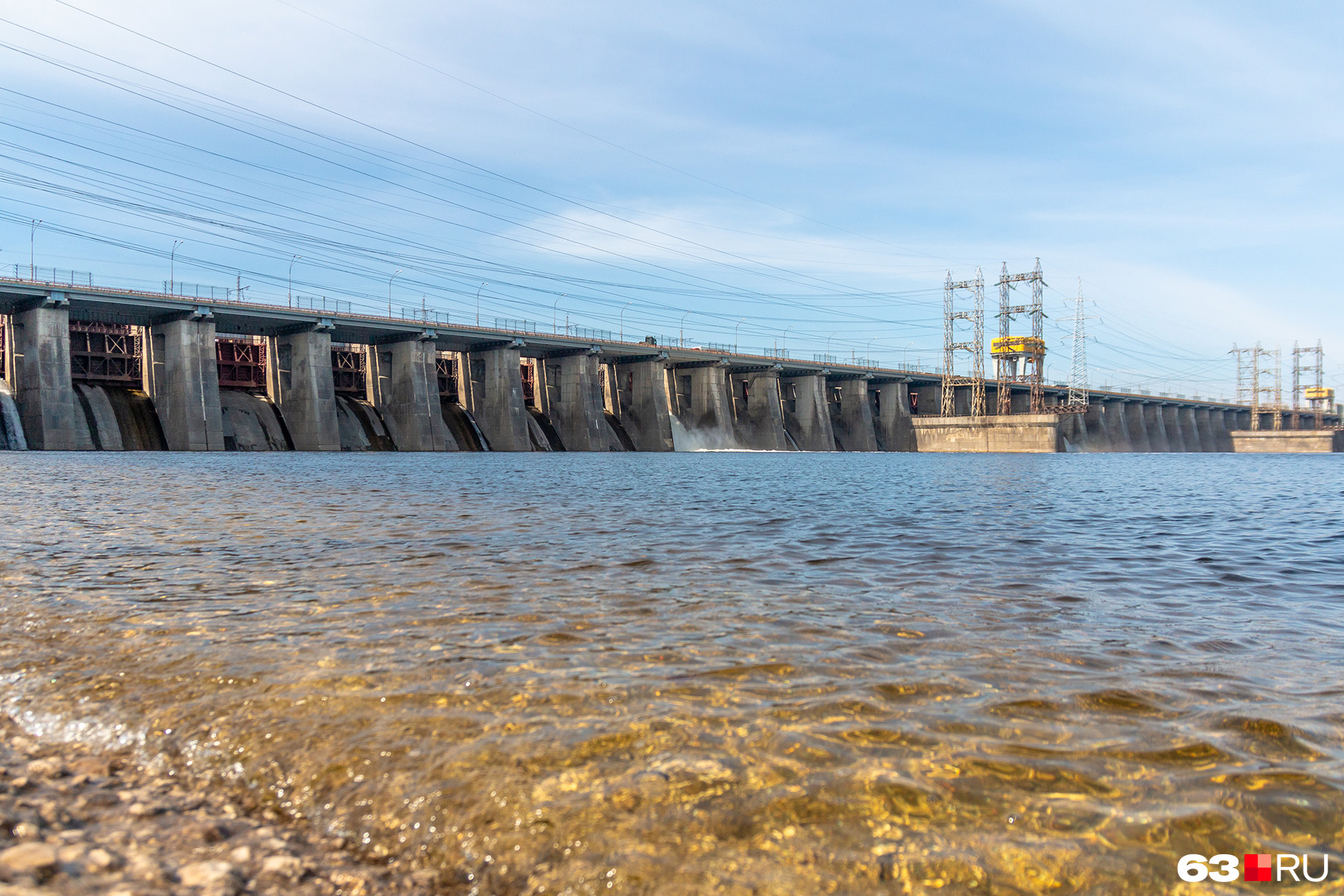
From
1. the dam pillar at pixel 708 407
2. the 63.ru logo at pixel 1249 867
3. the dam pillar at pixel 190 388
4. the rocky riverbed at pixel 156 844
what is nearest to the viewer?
the rocky riverbed at pixel 156 844

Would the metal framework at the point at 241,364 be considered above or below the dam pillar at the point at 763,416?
above

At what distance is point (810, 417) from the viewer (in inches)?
3519

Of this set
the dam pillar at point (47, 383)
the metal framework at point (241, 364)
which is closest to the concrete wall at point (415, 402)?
the metal framework at point (241, 364)

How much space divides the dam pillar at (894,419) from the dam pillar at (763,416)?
63.0ft

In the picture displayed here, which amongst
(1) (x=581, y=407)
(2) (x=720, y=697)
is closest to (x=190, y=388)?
(1) (x=581, y=407)

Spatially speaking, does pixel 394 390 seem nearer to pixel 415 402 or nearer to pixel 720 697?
pixel 415 402

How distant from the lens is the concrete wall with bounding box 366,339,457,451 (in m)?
60.6

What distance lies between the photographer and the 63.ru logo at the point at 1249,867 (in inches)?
117

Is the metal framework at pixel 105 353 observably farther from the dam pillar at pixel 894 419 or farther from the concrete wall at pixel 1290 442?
the concrete wall at pixel 1290 442

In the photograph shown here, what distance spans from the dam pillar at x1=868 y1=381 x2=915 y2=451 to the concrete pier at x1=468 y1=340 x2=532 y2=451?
49.4 m

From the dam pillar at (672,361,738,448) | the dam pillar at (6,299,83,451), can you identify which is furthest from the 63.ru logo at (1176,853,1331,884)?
the dam pillar at (672,361,738,448)

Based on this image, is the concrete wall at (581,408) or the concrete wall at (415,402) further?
the concrete wall at (581,408)

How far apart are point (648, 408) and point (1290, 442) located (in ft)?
354

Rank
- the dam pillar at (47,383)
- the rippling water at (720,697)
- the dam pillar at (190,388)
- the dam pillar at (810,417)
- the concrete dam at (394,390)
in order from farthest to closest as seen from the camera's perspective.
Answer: the dam pillar at (810,417), the dam pillar at (190,388), the concrete dam at (394,390), the dam pillar at (47,383), the rippling water at (720,697)
